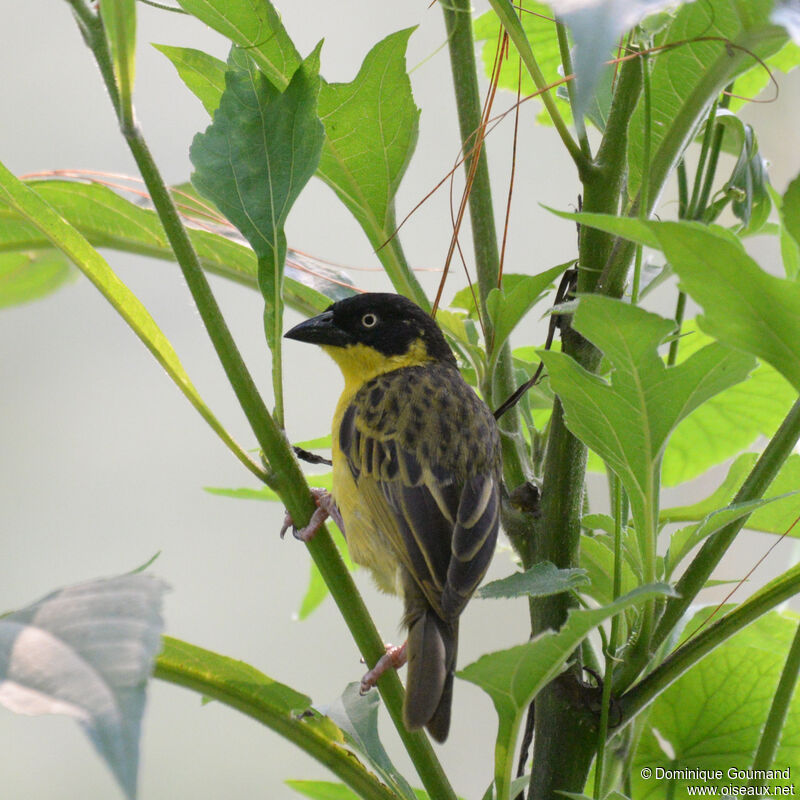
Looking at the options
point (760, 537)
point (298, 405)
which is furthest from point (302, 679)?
point (760, 537)

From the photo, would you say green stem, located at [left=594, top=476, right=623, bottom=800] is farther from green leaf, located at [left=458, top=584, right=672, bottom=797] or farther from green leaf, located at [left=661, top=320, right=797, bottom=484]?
green leaf, located at [left=661, top=320, right=797, bottom=484]

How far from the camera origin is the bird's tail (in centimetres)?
67

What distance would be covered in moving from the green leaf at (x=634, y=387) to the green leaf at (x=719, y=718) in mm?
290

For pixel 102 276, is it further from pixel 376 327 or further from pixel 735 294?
pixel 376 327

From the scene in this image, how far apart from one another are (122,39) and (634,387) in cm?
37

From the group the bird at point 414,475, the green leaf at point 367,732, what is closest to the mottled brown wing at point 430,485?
the bird at point 414,475

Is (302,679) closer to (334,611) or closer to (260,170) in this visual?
(334,611)

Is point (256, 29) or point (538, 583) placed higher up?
point (256, 29)

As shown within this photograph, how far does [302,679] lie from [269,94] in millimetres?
2163

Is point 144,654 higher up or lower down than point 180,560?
lower down

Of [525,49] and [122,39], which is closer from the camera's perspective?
[122,39]

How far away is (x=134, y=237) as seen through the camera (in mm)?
942

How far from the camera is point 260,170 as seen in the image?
2.16 ft

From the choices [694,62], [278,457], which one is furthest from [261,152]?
[694,62]
